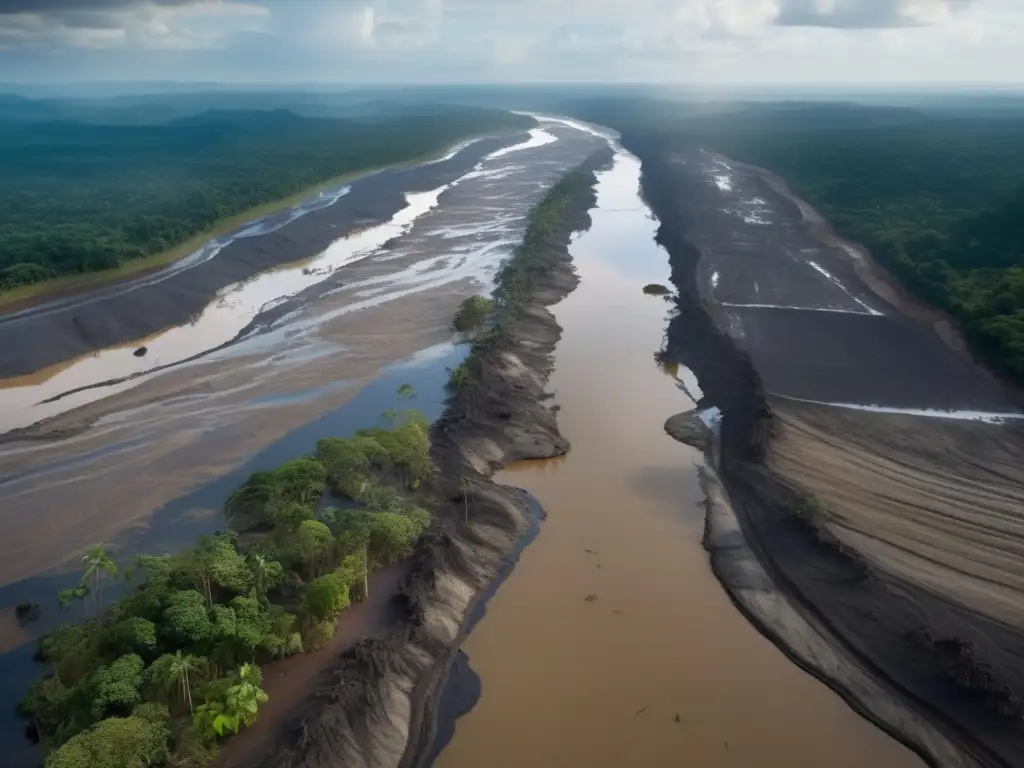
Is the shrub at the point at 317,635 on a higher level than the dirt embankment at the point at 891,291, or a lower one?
higher

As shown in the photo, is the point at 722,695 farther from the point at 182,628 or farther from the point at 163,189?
the point at 163,189

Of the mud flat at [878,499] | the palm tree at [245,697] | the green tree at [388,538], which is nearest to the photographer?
the palm tree at [245,697]

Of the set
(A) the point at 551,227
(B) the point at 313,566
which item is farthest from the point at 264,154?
(B) the point at 313,566

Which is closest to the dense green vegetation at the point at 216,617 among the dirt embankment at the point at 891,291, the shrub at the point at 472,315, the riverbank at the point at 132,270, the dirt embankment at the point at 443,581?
the dirt embankment at the point at 443,581

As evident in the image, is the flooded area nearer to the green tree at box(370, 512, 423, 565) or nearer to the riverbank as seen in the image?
the riverbank

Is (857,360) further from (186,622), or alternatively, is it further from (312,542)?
(186,622)

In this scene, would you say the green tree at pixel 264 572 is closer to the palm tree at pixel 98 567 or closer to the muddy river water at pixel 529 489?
the palm tree at pixel 98 567

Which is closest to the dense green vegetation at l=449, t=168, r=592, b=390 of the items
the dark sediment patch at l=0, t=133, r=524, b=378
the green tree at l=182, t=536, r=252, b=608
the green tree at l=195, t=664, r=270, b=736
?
the green tree at l=182, t=536, r=252, b=608
